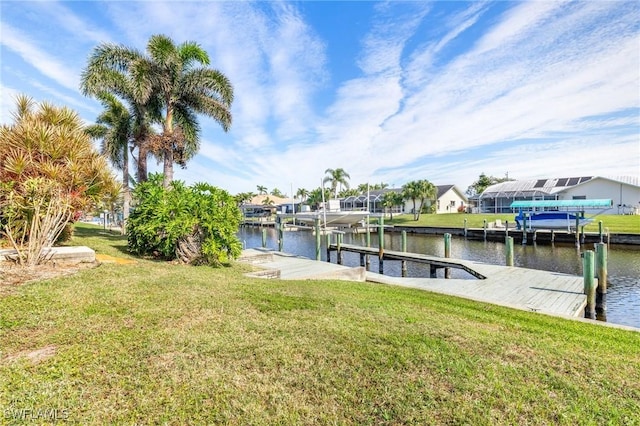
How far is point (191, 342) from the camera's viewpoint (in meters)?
3.92

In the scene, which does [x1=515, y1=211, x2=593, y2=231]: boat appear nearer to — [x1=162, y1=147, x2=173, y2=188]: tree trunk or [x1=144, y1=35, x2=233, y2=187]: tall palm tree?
[x1=144, y1=35, x2=233, y2=187]: tall palm tree

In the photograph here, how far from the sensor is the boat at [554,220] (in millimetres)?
27281

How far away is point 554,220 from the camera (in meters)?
28.5

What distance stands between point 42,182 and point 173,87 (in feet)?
36.8

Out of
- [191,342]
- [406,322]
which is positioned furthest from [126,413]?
[406,322]

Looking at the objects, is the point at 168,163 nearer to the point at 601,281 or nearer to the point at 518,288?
the point at 518,288

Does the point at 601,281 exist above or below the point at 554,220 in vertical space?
below

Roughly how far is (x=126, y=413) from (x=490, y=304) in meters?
7.55

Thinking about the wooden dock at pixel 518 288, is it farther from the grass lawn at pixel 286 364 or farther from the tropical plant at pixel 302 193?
the tropical plant at pixel 302 193

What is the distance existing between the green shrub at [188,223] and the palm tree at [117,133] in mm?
11213

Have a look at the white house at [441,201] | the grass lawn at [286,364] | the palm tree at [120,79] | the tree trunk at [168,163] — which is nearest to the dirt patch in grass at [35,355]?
the grass lawn at [286,364]

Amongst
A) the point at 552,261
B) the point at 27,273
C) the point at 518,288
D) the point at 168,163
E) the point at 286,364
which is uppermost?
the point at 168,163

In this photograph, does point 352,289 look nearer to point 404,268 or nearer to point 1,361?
point 1,361

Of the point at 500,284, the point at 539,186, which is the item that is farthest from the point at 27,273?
the point at 539,186
